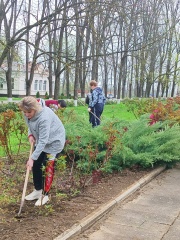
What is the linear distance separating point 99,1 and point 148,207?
10.4 m

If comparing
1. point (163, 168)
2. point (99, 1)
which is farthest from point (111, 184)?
point (99, 1)

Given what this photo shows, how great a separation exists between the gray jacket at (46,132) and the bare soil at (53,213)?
2.11 ft

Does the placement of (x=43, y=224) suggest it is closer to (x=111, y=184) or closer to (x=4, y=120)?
(x=111, y=184)

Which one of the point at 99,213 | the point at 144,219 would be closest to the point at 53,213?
the point at 99,213

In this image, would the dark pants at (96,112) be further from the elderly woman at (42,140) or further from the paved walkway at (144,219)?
the elderly woman at (42,140)

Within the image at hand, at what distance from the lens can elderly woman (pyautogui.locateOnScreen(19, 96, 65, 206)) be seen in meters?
4.13

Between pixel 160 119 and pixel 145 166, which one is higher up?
pixel 160 119

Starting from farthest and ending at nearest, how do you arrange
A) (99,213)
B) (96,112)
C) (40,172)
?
1. (96,112)
2. (40,172)
3. (99,213)

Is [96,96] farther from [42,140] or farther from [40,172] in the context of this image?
[42,140]

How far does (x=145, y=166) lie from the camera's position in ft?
21.7

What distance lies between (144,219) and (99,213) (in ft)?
1.80

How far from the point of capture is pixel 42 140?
419 centimetres

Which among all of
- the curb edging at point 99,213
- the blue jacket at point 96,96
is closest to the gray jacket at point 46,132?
the curb edging at point 99,213

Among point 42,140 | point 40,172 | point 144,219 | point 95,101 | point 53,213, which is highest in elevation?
point 95,101
